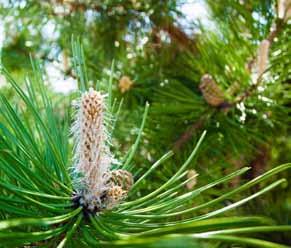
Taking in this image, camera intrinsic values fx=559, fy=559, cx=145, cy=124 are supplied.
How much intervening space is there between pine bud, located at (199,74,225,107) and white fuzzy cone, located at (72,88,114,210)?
292 mm

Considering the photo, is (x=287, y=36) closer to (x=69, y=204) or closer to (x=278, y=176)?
(x=278, y=176)

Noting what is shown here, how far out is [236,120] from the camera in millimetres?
583

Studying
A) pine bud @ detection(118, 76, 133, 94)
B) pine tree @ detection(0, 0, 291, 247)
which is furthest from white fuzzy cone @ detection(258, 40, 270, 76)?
→ pine bud @ detection(118, 76, 133, 94)

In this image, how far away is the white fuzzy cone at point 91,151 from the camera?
25cm

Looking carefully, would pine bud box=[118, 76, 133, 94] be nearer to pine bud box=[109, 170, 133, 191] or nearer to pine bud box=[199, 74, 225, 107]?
pine bud box=[199, 74, 225, 107]

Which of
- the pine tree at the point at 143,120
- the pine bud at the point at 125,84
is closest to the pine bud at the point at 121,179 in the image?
the pine tree at the point at 143,120

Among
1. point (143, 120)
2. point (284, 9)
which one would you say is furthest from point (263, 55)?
point (143, 120)

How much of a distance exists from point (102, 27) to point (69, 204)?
1.66ft

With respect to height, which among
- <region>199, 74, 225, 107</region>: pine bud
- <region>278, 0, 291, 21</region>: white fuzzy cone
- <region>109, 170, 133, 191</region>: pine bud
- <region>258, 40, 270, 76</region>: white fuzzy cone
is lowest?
<region>109, 170, 133, 191</region>: pine bud

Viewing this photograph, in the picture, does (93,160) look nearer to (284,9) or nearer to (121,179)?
(121,179)

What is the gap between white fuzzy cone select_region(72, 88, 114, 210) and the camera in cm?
25

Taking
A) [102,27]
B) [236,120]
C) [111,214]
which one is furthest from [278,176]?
[111,214]

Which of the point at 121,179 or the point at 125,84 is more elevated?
the point at 125,84

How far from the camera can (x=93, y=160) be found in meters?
0.26
